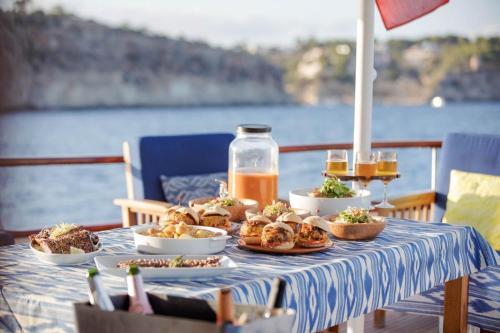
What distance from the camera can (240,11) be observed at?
110 ft

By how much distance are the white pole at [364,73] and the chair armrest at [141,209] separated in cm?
89

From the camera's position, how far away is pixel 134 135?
34.1m

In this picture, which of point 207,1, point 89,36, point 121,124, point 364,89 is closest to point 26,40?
point 89,36

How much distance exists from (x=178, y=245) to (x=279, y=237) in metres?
0.28

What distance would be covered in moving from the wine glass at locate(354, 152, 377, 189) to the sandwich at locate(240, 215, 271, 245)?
588mm

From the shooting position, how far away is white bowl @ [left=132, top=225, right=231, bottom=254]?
221cm

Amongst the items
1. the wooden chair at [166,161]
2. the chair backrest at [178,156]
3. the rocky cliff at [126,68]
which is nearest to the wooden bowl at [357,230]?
the wooden chair at [166,161]

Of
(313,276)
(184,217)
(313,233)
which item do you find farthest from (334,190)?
(313,276)

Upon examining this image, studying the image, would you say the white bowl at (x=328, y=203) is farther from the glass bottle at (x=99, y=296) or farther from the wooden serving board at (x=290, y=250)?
the glass bottle at (x=99, y=296)

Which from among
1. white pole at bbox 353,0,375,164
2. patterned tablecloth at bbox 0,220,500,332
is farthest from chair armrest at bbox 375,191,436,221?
patterned tablecloth at bbox 0,220,500,332

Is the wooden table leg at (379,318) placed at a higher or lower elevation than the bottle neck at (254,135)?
Result: lower

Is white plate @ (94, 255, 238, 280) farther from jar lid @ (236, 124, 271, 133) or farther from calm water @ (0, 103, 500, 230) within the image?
calm water @ (0, 103, 500, 230)

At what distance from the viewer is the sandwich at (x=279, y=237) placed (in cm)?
226

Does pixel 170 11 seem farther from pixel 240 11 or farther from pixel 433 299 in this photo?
pixel 433 299
